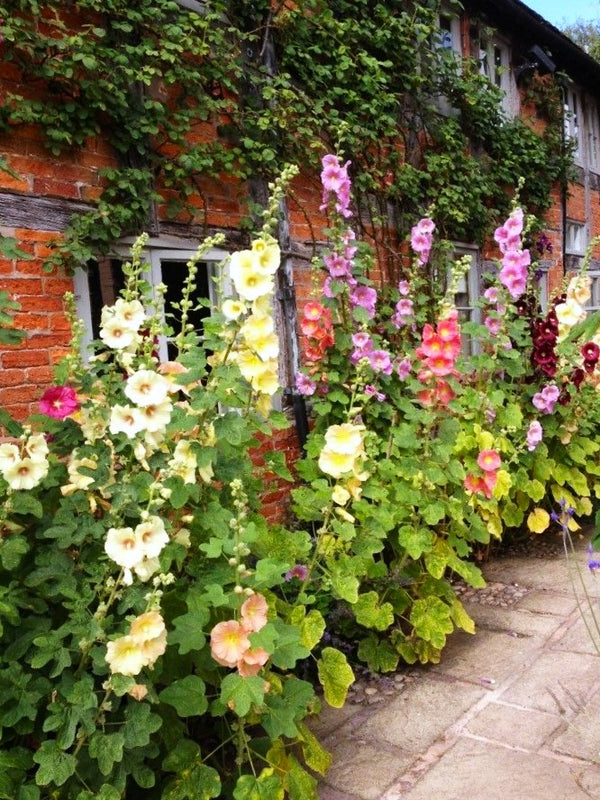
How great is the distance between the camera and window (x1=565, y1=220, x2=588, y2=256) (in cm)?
999

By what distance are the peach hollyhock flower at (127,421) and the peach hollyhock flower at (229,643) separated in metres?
0.56

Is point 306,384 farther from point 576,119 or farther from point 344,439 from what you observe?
point 576,119

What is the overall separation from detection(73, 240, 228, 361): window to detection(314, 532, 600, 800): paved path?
1.76 metres

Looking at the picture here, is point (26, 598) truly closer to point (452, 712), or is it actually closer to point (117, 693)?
point (117, 693)

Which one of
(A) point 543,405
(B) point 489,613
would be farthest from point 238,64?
(B) point 489,613

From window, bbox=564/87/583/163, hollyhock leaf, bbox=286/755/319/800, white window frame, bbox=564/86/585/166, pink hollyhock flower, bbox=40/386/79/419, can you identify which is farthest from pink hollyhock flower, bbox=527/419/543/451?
white window frame, bbox=564/86/585/166

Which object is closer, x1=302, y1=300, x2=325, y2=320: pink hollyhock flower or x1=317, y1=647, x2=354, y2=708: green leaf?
x1=317, y1=647, x2=354, y2=708: green leaf

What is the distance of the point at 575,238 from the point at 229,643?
32.2 feet

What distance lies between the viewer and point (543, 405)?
4312mm

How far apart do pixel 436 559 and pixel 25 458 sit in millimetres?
1928

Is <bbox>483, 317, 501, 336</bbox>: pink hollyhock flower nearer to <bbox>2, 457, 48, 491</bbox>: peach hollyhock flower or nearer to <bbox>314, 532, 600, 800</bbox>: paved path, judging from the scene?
<bbox>314, 532, 600, 800</bbox>: paved path

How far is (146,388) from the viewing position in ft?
6.48

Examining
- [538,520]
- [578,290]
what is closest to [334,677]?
[538,520]

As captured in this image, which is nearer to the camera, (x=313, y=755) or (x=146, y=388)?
(x=146, y=388)
